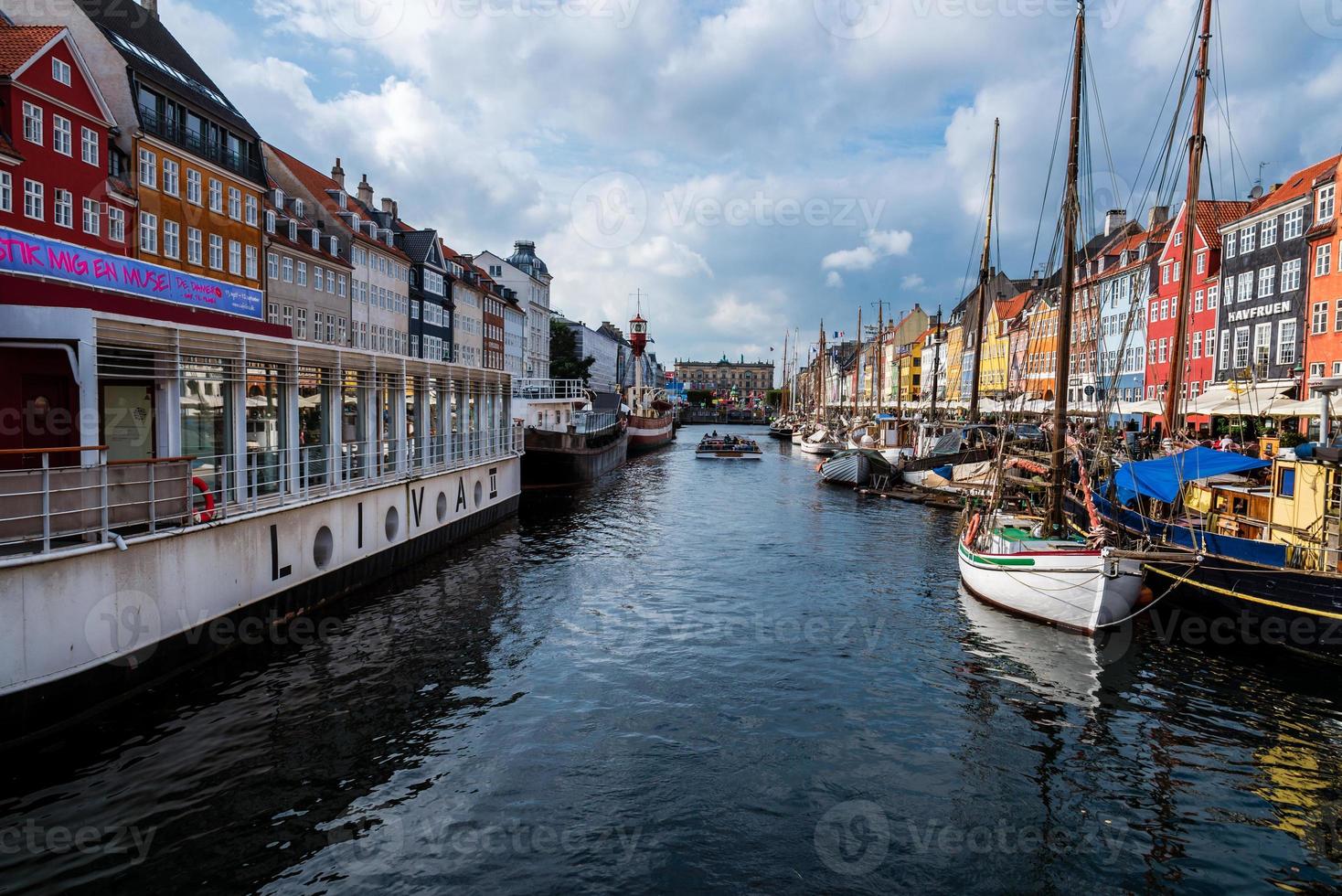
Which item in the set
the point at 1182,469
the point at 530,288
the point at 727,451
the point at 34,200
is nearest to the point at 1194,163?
the point at 1182,469

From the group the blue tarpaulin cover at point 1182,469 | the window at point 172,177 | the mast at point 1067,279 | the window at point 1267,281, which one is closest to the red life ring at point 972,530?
the mast at point 1067,279

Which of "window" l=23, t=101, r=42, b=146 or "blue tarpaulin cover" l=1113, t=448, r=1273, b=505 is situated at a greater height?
"window" l=23, t=101, r=42, b=146

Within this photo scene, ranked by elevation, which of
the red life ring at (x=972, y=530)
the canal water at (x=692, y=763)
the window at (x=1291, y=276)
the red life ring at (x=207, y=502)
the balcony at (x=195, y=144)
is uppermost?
the balcony at (x=195, y=144)

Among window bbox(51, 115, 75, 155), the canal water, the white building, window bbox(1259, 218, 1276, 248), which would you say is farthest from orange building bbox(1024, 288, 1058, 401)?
window bbox(51, 115, 75, 155)

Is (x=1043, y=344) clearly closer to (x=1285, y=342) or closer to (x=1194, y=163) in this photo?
(x=1285, y=342)

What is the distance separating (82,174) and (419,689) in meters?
29.9

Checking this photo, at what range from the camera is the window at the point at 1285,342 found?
44.8 metres

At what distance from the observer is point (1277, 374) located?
46.0m

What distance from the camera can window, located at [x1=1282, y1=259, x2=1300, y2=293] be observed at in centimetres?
4444

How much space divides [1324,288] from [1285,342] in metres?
4.12

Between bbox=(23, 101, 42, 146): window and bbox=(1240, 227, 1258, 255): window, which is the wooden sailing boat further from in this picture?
bbox=(23, 101, 42, 146): window

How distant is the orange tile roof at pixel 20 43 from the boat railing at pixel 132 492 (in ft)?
68.7

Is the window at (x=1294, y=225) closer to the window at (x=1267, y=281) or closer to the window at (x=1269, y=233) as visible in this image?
the window at (x=1269, y=233)

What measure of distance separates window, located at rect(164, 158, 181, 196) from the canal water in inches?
1123
